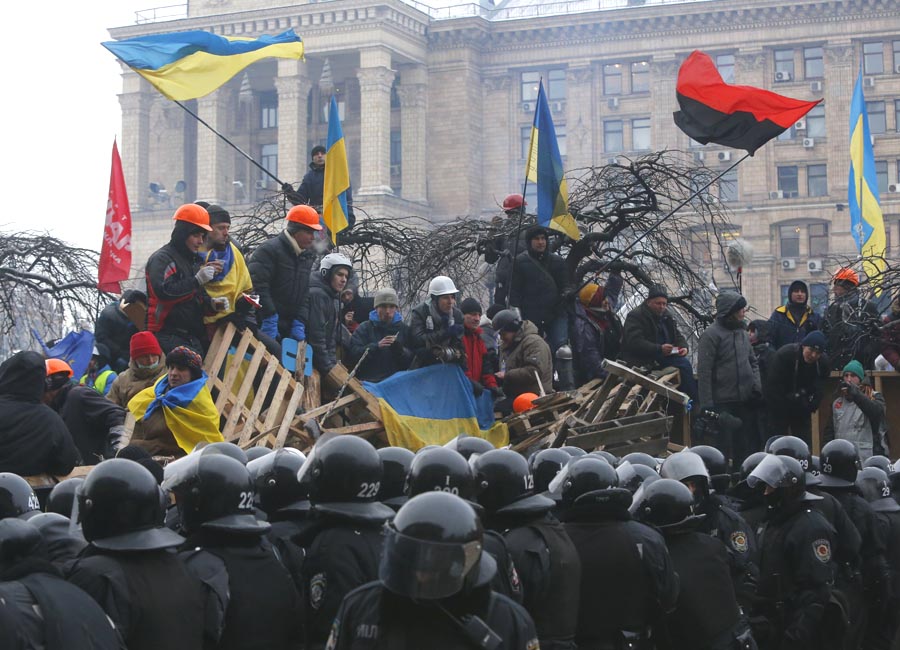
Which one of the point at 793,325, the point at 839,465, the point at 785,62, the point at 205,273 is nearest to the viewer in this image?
the point at 839,465

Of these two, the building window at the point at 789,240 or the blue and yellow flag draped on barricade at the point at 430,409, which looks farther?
the building window at the point at 789,240

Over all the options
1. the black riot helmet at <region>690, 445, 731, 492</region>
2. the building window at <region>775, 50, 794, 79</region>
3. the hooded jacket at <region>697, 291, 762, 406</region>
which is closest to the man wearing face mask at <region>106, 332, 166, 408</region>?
the black riot helmet at <region>690, 445, 731, 492</region>

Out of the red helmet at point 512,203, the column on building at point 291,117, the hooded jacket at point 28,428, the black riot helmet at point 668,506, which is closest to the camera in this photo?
the black riot helmet at point 668,506

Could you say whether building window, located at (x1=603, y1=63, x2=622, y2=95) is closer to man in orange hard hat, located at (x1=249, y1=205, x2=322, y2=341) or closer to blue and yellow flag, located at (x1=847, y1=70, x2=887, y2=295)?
blue and yellow flag, located at (x1=847, y1=70, x2=887, y2=295)

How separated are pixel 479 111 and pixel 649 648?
68.1 m

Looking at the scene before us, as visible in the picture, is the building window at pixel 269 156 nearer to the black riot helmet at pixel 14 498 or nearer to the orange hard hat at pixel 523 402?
the orange hard hat at pixel 523 402

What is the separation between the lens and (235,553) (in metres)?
5.39

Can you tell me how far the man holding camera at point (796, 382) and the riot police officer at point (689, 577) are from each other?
271 inches

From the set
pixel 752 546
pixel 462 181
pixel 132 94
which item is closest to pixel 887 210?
pixel 462 181

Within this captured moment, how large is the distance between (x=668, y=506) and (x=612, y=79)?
2586 inches

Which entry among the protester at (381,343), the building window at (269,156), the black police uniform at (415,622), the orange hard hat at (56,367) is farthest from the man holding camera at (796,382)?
the building window at (269,156)

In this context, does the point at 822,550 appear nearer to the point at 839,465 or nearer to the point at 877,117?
the point at 839,465

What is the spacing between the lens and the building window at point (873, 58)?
66250 mm

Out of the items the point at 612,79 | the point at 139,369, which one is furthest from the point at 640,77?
the point at 139,369
